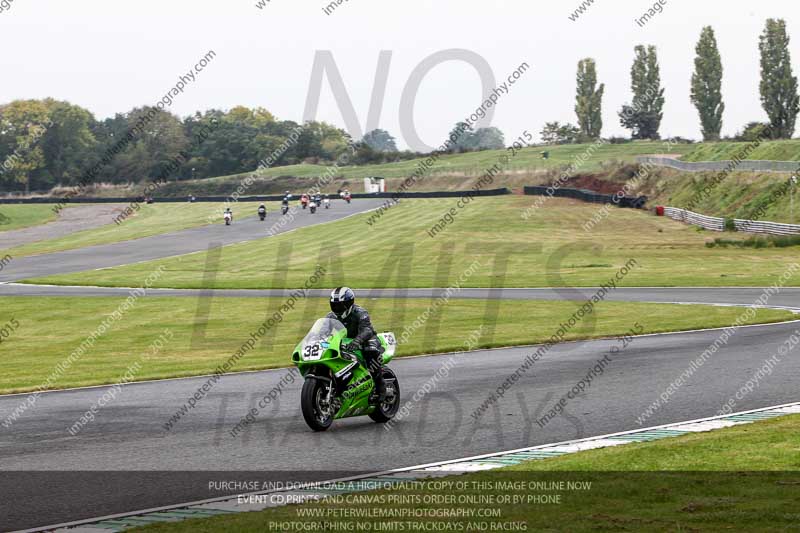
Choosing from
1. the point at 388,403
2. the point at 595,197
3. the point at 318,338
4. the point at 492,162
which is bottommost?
the point at 595,197

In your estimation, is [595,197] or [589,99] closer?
[595,197]

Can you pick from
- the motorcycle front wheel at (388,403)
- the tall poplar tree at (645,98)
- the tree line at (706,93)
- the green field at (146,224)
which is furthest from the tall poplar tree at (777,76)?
the motorcycle front wheel at (388,403)

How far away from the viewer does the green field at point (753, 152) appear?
Result: 7950 cm

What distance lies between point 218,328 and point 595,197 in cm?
5452

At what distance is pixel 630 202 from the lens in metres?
77.9

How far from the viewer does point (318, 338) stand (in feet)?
42.0

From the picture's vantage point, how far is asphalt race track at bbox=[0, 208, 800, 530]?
10.1 m

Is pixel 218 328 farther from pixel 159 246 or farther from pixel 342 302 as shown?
pixel 159 246

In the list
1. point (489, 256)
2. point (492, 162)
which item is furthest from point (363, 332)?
point (492, 162)

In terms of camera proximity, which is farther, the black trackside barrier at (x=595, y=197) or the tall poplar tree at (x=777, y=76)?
Result: the tall poplar tree at (x=777, y=76)

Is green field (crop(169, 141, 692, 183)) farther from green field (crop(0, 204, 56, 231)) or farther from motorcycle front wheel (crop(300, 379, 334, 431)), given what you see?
motorcycle front wheel (crop(300, 379, 334, 431))

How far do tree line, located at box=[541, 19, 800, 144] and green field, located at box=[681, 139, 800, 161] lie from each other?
844 cm

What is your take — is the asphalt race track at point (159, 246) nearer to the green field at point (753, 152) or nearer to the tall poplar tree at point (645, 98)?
the green field at point (753, 152)

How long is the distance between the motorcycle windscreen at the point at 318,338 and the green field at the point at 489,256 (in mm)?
27386
